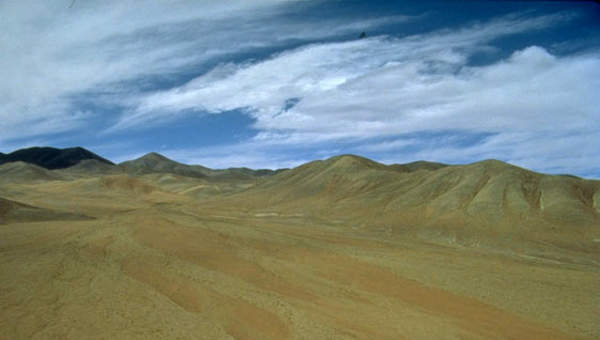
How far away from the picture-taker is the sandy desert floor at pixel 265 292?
38.2ft

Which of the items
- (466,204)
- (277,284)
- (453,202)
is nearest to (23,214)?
(277,284)

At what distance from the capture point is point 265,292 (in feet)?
49.3

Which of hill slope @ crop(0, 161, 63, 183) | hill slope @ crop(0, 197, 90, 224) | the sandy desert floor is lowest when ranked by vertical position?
the sandy desert floor

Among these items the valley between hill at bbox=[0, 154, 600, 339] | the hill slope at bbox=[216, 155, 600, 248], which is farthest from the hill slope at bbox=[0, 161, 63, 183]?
→ the valley between hill at bbox=[0, 154, 600, 339]

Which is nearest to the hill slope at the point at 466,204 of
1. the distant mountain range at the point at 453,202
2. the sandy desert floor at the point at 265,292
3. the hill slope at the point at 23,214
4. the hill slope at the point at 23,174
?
the distant mountain range at the point at 453,202

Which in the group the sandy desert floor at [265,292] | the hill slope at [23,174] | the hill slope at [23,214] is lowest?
the sandy desert floor at [265,292]

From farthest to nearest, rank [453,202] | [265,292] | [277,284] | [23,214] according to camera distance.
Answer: [453,202] < [23,214] < [277,284] < [265,292]

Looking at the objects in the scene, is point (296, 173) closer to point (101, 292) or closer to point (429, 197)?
point (429, 197)

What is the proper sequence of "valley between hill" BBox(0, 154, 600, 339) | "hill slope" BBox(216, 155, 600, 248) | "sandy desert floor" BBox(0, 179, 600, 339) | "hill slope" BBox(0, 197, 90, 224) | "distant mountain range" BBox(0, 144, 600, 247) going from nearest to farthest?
"sandy desert floor" BBox(0, 179, 600, 339)
"valley between hill" BBox(0, 154, 600, 339)
"hill slope" BBox(0, 197, 90, 224)
"hill slope" BBox(216, 155, 600, 248)
"distant mountain range" BBox(0, 144, 600, 247)

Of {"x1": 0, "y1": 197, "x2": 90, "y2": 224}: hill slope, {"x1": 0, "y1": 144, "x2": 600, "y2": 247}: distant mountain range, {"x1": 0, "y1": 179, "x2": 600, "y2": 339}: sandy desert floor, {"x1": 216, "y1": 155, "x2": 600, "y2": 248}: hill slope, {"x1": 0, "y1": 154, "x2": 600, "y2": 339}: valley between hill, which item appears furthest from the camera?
{"x1": 0, "y1": 144, "x2": 600, "y2": 247}: distant mountain range

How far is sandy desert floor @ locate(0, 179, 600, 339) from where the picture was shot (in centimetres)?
1164

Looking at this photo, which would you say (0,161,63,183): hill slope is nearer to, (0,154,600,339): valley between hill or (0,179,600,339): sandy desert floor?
(0,154,600,339): valley between hill

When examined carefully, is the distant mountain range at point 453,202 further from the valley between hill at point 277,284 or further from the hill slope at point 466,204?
the valley between hill at point 277,284

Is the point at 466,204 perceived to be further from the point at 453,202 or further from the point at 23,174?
the point at 23,174
